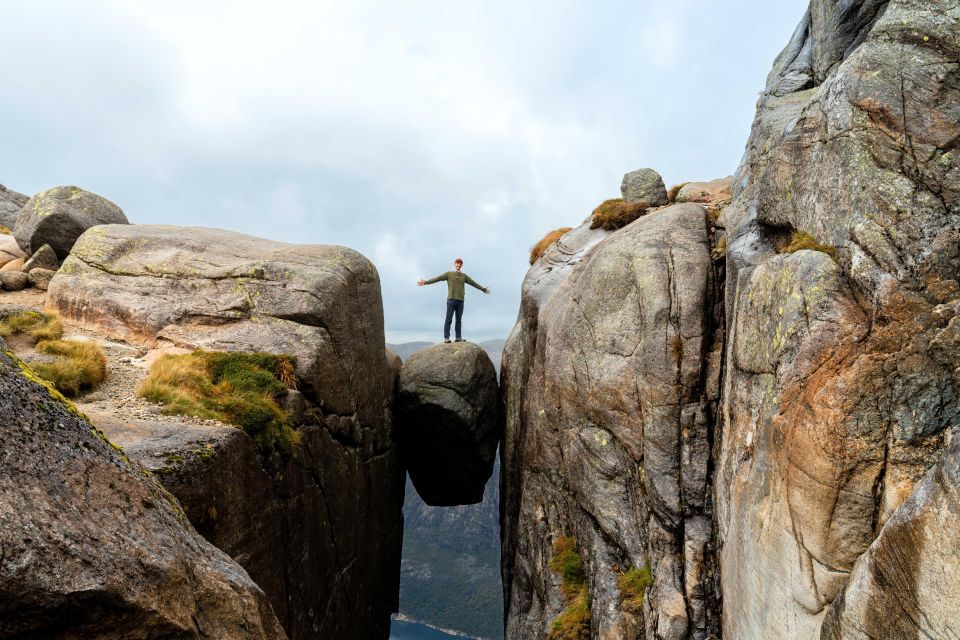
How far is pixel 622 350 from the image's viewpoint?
2133 centimetres

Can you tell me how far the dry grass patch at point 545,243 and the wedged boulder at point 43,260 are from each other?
1011 inches

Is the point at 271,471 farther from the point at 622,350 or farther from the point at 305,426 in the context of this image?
the point at 622,350

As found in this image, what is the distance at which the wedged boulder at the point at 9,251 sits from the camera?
2859cm

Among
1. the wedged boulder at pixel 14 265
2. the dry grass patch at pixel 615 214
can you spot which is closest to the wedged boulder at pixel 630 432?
the dry grass patch at pixel 615 214

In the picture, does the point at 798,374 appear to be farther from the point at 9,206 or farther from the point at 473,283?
the point at 9,206

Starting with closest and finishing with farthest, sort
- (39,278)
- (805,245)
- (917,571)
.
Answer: (917,571)
(805,245)
(39,278)

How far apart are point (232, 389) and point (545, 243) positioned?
72.2 feet

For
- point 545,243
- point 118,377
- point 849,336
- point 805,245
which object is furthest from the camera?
point 545,243

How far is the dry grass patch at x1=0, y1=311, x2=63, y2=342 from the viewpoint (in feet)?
62.0

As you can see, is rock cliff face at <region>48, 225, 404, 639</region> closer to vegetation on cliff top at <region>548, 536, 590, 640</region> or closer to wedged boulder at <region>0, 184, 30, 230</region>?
vegetation on cliff top at <region>548, 536, 590, 640</region>

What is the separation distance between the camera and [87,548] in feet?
18.9

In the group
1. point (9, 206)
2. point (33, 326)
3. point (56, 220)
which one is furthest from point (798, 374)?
point (9, 206)

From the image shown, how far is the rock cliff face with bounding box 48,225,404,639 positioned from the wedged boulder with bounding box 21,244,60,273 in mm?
4453

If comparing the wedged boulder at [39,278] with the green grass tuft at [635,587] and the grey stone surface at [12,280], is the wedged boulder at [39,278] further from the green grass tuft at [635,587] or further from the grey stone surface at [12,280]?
the green grass tuft at [635,587]
